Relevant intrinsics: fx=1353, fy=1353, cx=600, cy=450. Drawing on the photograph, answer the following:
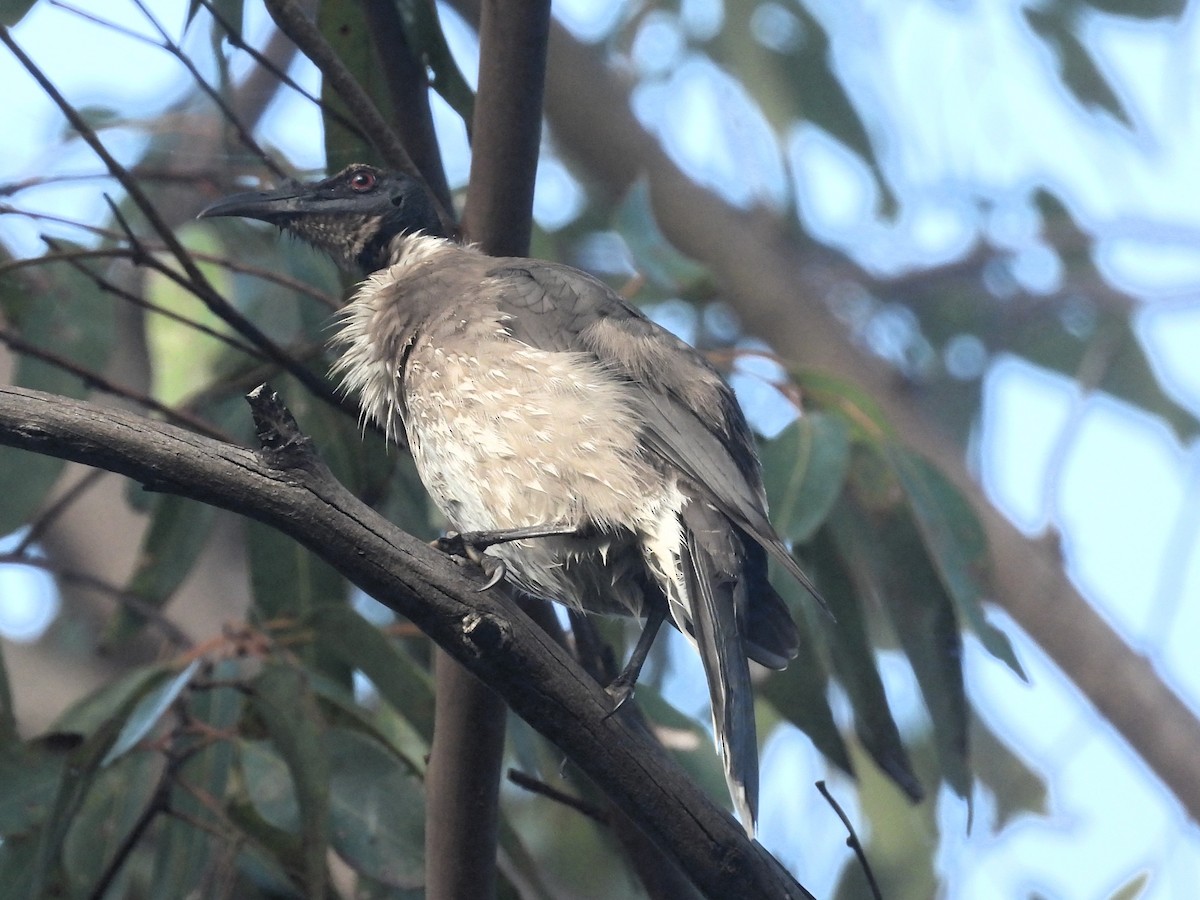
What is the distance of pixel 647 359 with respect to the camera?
2834mm

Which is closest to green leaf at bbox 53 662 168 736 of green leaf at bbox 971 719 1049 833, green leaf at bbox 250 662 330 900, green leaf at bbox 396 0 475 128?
green leaf at bbox 250 662 330 900

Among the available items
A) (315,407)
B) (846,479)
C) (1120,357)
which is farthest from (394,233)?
(1120,357)

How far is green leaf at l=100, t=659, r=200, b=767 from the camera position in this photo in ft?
9.04

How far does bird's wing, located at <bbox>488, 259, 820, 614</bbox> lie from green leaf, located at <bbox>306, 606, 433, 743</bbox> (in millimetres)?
897

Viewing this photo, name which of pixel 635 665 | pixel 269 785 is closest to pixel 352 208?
pixel 269 785

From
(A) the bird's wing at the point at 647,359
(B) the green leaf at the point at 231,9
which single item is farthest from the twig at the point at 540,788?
(B) the green leaf at the point at 231,9

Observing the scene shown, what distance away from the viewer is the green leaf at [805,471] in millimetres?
3160

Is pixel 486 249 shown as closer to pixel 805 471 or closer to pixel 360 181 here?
pixel 360 181

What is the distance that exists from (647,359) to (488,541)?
604 mm

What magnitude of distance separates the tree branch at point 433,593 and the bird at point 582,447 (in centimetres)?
22

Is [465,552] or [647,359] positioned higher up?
[647,359]

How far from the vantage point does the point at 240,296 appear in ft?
15.3

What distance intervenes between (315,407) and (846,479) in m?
1.41

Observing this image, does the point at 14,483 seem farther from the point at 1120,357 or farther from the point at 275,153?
the point at 1120,357
